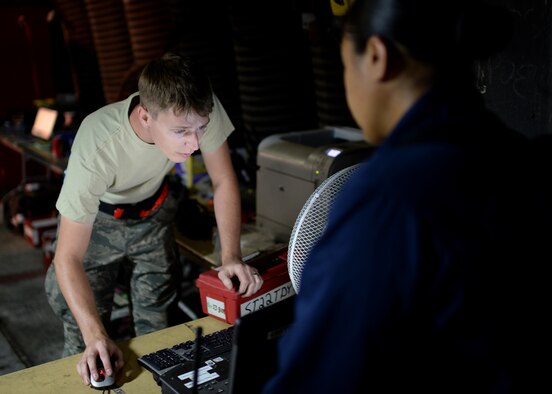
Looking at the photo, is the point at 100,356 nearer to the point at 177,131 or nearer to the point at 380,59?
the point at 177,131

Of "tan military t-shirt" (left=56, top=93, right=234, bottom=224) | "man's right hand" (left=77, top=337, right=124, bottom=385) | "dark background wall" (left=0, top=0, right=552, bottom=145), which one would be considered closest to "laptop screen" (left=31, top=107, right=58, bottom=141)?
"dark background wall" (left=0, top=0, right=552, bottom=145)

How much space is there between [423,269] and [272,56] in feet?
8.89

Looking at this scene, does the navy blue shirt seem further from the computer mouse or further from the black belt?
the black belt

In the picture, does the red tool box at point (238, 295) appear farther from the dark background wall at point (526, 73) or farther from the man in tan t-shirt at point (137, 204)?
the dark background wall at point (526, 73)

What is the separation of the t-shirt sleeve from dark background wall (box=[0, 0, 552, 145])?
0.51 metres

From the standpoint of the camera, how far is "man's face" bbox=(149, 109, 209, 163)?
173cm

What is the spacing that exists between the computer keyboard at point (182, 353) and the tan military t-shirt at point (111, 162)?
442 mm

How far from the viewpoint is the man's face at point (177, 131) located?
1.73 m

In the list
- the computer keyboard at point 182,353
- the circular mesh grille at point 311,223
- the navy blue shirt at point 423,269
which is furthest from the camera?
the computer keyboard at point 182,353

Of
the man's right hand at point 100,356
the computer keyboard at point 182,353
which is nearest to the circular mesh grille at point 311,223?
the computer keyboard at point 182,353

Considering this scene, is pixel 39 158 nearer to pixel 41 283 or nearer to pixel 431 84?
pixel 41 283

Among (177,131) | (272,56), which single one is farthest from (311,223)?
(272,56)

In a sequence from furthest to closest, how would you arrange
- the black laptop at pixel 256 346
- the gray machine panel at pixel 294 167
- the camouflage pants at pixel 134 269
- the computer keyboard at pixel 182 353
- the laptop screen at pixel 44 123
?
1. the laptop screen at pixel 44 123
2. the gray machine panel at pixel 294 167
3. the camouflage pants at pixel 134 269
4. the computer keyboard at pixel 182 353
5. the black laptop at pixel 256 346

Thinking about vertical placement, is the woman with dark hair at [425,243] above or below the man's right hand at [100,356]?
above
